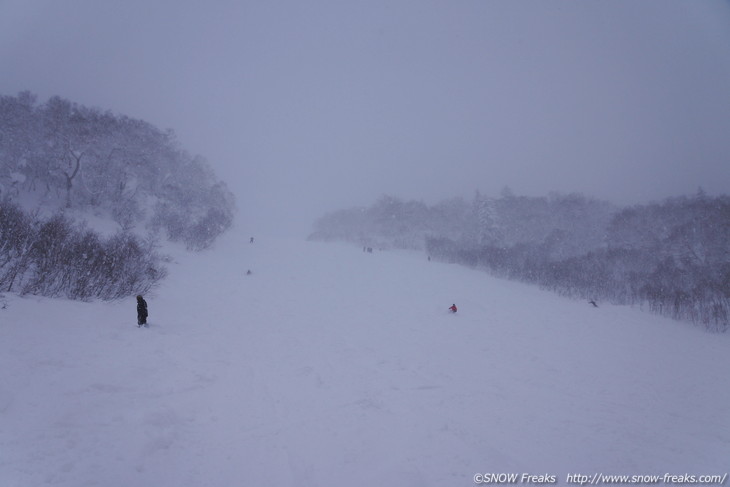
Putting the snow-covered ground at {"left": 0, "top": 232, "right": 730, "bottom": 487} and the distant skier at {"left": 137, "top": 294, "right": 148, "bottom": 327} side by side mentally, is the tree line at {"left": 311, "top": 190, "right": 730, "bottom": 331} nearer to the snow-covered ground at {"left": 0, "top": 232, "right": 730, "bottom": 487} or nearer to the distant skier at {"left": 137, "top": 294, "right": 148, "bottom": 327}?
the snow-covered ground at {"left": 0, "top": 232, "right": 730, "bottom": 487}

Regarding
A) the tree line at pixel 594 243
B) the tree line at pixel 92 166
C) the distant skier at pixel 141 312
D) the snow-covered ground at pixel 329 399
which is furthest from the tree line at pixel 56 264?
the tree line at pixel 594 243

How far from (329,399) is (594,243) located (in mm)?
69100

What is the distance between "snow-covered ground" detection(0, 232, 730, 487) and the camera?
632 centimetres

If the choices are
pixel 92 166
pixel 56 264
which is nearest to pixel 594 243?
pixel 56 264

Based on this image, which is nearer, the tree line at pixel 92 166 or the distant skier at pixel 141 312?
the distant skier at pixel 141 312

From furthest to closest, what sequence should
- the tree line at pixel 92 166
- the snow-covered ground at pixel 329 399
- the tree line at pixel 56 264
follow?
the tree line at pixel 92 166
the tree line at pixel 56 264
the snow-covered ground at pixel 329 399

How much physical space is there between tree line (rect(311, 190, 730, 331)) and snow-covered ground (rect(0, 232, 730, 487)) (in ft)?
46.9

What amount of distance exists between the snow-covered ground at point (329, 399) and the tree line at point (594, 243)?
14.3m

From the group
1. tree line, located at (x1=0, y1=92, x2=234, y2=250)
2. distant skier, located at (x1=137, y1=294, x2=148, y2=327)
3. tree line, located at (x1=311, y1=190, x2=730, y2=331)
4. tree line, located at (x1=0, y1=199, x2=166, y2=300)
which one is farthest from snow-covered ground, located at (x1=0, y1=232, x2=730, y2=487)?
tree line, located at (x1=0, y1=92, x2=234, y2=250)

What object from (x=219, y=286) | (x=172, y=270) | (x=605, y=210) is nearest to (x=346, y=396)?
(x=219, y=286)

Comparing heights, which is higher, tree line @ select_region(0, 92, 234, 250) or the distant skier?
tree line @ select_region(0, 92, 234, 250)

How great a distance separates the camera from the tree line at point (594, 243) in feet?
101

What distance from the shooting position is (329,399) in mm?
9648

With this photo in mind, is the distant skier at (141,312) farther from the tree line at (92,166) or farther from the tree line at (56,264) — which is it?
the tree line at (92,166)
